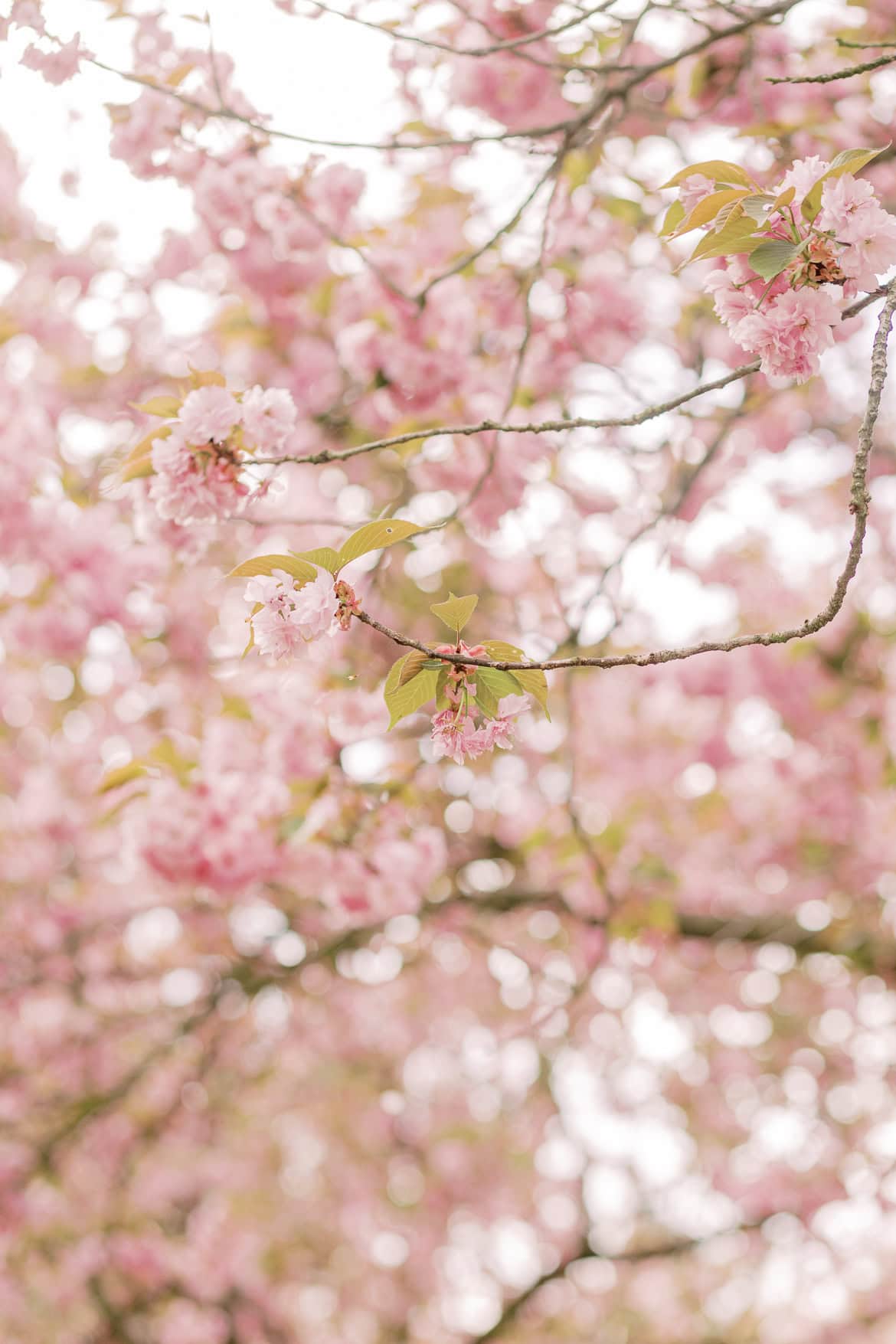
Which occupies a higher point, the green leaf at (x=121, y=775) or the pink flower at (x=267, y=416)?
the pink flower at (x=267, y=416)

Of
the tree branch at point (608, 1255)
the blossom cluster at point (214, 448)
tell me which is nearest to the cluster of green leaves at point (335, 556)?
the blossom cluster at point (214, 448)

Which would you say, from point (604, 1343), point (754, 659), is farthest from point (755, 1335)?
point (754, 659)

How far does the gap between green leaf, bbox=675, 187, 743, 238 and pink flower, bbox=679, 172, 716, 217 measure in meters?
0.09

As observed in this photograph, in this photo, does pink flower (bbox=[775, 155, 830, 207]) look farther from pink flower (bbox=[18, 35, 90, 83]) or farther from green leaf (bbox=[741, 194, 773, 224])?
pink flower (bbox=[18, 35, 90, 83])

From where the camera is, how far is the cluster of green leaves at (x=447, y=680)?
113 centimetres

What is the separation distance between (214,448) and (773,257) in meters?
0.80

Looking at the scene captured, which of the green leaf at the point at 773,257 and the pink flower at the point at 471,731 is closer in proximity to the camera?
the green leaf at the point at 773,257

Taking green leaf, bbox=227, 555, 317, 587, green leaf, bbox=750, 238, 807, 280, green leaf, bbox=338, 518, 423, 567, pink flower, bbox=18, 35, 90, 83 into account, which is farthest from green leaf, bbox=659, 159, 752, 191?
pink flower, bbox=18, 35, 90, 83

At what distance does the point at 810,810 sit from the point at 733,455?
1.66m

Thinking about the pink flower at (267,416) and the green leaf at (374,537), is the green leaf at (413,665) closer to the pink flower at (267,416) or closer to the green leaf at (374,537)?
the green leaf at (374,537)

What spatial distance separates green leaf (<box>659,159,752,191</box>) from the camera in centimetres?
115

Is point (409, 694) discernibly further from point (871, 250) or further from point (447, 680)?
point (871, 250)

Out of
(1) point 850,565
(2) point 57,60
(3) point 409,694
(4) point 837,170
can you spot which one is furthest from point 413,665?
(2) point 57,60

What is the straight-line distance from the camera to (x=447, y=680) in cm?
118
